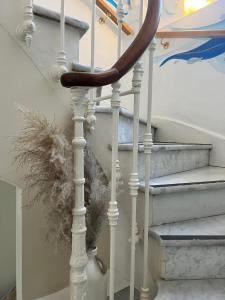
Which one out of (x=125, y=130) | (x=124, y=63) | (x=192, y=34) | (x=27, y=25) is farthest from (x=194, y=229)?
(x=192, y=34)

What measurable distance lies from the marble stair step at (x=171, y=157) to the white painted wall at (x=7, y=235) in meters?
0.67

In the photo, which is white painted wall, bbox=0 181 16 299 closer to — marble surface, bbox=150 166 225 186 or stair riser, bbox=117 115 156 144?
stair riser, bbox=117 115 156 144

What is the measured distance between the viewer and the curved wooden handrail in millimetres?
820

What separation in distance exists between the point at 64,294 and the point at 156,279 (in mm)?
470

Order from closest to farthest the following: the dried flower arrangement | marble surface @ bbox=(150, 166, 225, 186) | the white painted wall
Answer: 1. the dried flower arrangement
2. marble surface @ bbox=(150, 166, 225, 186)
3. the white painted wall

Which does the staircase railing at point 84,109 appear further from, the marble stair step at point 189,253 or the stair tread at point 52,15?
the stair tread at point 52,15

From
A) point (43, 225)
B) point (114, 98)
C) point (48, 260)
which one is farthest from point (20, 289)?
point (114, 98)

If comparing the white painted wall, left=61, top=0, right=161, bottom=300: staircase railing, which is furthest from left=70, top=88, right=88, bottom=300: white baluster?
the white painted wall

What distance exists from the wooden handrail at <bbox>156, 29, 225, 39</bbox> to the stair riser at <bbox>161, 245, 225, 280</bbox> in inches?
57.3

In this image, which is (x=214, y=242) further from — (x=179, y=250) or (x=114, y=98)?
(x=114, y=98)

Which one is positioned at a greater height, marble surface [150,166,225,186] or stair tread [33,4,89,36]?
stair tread [33,4,89,36]

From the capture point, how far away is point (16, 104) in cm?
107

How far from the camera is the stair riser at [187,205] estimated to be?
1.21 m

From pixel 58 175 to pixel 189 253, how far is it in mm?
637
